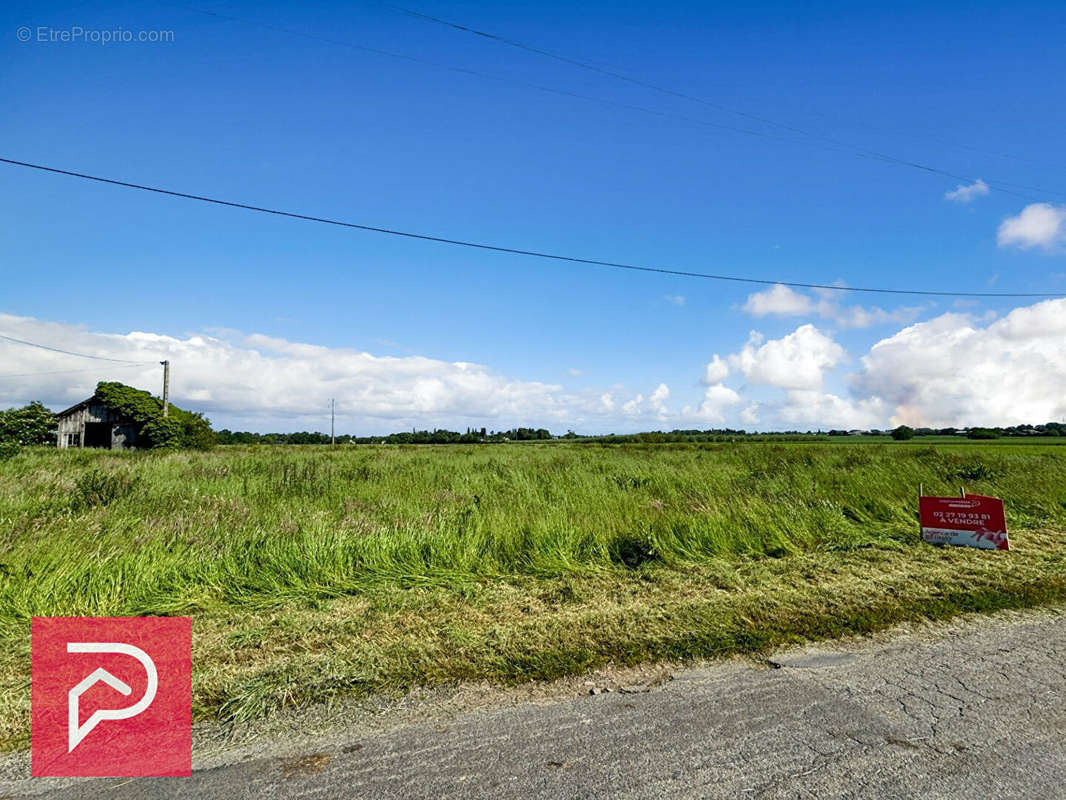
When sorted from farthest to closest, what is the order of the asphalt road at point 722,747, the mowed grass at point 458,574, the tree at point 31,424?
the tree at point 31,424, the mowed grass at point 458,574, the asphalt road at point 722,747

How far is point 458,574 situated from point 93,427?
151ft

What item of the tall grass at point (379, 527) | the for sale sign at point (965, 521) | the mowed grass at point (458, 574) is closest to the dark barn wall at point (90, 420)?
the tall grass at point (379, 527)

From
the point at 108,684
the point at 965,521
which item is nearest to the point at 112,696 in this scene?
the point at 108,684

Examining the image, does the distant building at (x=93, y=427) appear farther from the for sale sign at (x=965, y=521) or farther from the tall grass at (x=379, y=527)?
the for sale sign at (x=965, y=521)

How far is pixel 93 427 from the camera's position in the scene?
132ft

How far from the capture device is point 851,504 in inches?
394

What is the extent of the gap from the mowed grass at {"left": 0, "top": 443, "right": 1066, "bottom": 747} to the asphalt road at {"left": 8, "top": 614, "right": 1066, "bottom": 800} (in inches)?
24.0

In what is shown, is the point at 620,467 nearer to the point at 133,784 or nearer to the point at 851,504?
the point at 851,504

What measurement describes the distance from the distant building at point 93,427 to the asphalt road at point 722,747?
150 ft

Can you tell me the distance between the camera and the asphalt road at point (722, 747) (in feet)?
8.38

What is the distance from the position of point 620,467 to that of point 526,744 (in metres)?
13.7

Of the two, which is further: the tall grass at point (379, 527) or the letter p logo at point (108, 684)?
the tall grass at point (379, 527)

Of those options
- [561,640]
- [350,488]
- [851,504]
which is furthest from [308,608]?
[851,504]

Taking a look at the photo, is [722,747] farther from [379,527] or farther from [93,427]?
[93,427]
